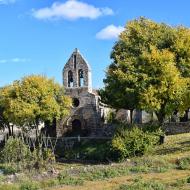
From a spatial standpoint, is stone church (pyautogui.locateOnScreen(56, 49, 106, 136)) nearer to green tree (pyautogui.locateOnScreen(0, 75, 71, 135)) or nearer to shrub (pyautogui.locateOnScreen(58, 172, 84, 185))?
green tree (pyautogui.locateOnScreen(0, 75, 71, 135))

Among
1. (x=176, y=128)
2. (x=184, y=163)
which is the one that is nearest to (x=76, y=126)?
(x=176, y=128)

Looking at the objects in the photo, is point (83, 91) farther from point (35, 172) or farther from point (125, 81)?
point (35, 172)

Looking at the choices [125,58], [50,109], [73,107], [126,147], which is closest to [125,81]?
[125,58]

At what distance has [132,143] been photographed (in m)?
48.0

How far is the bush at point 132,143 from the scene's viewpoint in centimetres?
4778

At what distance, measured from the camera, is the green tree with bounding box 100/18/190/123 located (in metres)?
49.6

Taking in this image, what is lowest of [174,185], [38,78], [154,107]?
[174,185]

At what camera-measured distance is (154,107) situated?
4922 cm

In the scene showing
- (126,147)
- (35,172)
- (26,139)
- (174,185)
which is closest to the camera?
(174,185)

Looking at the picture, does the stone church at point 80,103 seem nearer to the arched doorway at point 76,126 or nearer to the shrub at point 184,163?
the arched doorway at point 76,126

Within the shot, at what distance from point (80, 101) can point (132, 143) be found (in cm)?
1863

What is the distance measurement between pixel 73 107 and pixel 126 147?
63.0 feet

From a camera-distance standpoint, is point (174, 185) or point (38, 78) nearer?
point (174, 185)

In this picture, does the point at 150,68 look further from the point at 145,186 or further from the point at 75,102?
the point at 145,186
